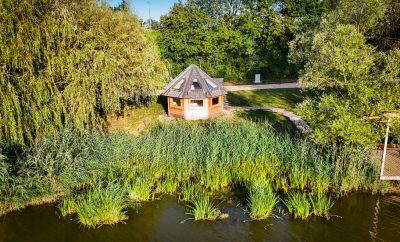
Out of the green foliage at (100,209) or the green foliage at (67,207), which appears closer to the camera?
Answer: the green foliage at (100,209)

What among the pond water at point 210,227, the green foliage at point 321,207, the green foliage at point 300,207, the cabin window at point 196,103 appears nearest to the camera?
the pond water at point 210,227

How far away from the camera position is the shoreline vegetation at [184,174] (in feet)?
38.6

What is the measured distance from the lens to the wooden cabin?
21594 millimetres

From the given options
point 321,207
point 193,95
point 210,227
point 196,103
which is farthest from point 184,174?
point 196,103

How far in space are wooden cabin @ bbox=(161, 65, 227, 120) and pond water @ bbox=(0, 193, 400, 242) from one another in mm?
10142

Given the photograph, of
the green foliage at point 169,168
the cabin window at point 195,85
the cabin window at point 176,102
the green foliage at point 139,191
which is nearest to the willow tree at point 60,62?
the green foliage at point 169,168

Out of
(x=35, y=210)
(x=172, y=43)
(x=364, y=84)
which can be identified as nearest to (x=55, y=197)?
(x=35, y=210)

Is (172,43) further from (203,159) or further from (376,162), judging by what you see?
(376,162)

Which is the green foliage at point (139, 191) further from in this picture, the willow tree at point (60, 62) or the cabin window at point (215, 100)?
the cabin window at point (215, 100)

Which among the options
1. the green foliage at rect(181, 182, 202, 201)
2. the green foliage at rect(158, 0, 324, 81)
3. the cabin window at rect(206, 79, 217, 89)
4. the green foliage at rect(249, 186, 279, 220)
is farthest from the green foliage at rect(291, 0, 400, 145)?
the green foliage at rect(158, 0, 324, 81)

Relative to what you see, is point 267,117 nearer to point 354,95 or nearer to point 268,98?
point 268,98

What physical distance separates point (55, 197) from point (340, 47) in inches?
513

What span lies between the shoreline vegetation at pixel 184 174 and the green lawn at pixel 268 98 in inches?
385

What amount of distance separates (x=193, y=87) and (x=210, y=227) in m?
12.3
